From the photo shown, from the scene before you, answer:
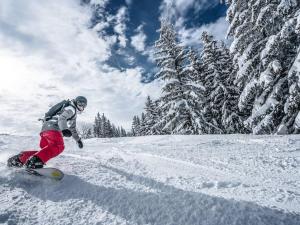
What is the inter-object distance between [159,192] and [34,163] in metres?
2.40

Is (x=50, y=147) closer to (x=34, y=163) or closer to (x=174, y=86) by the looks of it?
(x=34, y=163)

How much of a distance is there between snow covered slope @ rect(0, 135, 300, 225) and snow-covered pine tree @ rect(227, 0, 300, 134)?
738cm

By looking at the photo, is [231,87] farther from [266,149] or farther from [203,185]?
[203,185]

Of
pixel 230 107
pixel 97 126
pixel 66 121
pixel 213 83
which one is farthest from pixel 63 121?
pixel 97 126

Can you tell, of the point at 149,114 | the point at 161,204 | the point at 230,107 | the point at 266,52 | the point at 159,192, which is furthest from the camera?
the point at 149,114

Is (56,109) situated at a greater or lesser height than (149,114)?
lesser

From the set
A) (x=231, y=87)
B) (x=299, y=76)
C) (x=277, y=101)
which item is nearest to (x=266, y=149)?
(x=299, y=76)

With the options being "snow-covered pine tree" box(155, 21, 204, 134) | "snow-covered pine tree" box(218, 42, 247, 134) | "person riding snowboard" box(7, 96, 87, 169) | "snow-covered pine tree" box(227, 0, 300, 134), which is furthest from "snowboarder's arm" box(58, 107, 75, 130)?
"snow-covered pine tree" box(218, 42, 247, 134)

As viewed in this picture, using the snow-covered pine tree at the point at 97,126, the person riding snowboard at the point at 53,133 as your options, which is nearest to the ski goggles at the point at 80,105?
the person riding snowboard at the point at 53,133

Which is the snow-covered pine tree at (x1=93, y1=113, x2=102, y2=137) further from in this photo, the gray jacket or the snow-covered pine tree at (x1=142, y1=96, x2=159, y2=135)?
the gray jacket

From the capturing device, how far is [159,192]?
4.46m

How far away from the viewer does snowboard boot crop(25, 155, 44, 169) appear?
15.7ft

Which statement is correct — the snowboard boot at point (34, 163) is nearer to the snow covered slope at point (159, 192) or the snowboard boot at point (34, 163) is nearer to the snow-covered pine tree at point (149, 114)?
the snow covered slope at point (159, 192)

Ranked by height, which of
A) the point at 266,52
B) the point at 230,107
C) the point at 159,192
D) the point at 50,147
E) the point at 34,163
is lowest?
the point at 159,192
